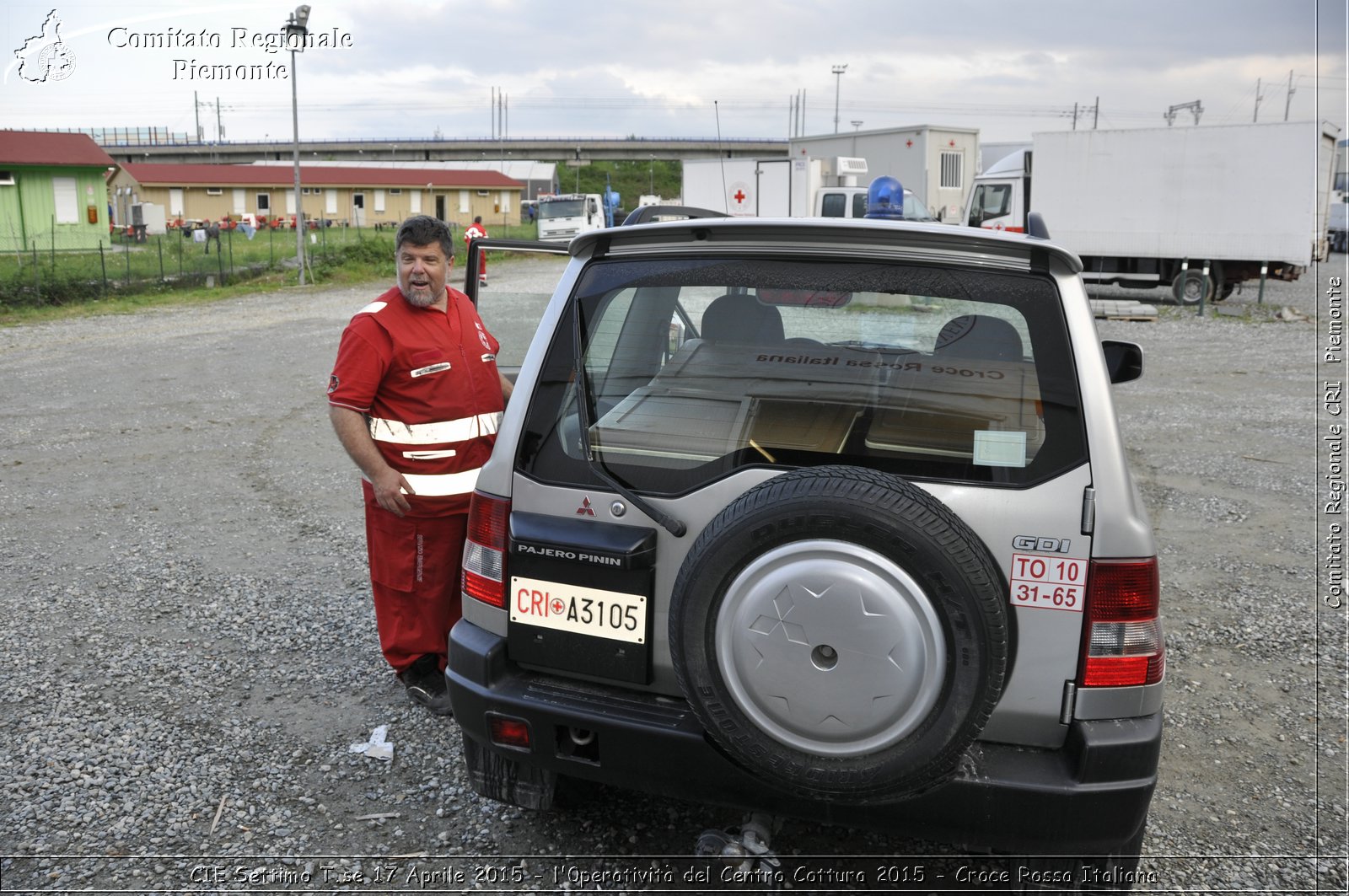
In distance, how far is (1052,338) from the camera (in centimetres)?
248

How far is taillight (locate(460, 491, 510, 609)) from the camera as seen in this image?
9.07ft

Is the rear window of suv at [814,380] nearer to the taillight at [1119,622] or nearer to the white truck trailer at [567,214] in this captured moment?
the taillight at [1119,622]

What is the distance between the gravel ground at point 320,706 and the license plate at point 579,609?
790 mm

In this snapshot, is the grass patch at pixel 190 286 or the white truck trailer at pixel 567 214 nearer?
the grass patch at pixel 190 286

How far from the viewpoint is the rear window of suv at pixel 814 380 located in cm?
248

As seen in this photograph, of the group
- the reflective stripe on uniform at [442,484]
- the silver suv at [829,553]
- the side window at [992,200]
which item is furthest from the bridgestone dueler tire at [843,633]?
the side window at [992,200]

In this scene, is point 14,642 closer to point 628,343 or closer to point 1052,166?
point 628,343

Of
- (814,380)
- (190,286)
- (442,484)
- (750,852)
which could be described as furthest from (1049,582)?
(190,286)

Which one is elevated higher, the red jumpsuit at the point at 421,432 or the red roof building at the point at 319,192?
the red roof building at the point at 319,192

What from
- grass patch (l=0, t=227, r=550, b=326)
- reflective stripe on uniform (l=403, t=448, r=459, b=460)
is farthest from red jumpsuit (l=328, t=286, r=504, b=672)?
grass patch (l=0, t=227, r=550, b=326)

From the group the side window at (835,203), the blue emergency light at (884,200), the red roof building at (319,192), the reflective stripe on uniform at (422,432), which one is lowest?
the reflective stripe on uniform at (422,432)

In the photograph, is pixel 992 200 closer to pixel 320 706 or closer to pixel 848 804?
pixel 320 706

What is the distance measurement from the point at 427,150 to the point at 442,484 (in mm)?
94445

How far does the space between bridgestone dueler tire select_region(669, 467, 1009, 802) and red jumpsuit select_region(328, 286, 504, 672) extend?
5.72 feet
